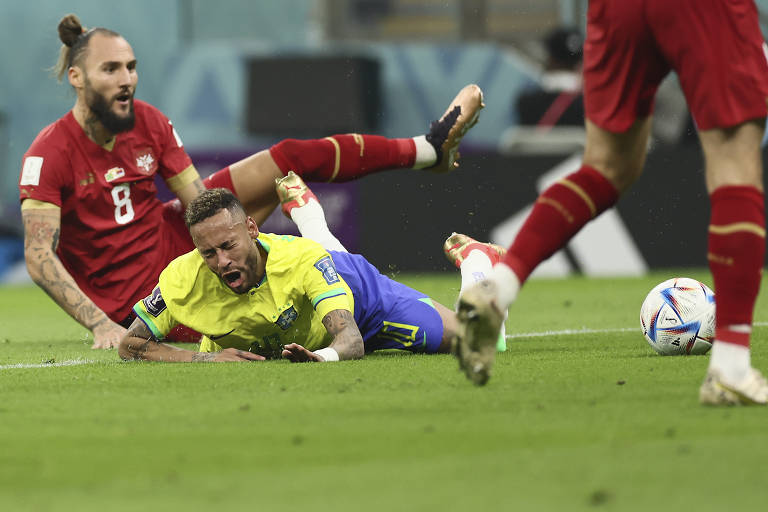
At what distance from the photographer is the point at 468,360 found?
336 centimetres

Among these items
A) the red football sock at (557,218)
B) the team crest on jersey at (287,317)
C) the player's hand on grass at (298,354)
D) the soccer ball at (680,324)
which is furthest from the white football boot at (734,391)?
the team crest on jersey at (287,317)

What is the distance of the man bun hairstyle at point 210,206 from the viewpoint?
443cm

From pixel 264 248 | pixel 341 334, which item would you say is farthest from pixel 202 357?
pixel 341 334

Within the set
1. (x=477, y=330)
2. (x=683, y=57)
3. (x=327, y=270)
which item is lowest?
(x=327, y=270)

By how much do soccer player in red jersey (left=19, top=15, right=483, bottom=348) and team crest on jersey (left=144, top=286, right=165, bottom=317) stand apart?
829 mm

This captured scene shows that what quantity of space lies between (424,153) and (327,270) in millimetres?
1355

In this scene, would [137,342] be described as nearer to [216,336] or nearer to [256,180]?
[216,336]

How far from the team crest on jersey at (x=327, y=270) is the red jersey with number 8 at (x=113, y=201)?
66.4 inches

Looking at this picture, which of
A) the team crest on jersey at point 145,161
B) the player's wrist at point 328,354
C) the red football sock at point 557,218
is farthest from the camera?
the team crest on jersey at point 145,161

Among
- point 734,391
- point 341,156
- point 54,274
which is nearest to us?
point 734,391

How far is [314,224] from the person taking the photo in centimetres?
537

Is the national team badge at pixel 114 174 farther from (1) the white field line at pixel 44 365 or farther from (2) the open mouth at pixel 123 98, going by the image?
(1) the white field line at pixel 44 365

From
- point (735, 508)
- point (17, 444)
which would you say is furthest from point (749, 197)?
point (17, 444)

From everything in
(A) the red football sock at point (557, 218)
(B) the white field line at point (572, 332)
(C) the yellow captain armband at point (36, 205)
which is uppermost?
(A) the red football sock at point (557, 218)
